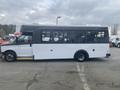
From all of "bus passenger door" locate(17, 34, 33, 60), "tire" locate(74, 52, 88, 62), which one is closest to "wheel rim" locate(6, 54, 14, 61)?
"bus passenger door" locate(17, 34, 33, 60)

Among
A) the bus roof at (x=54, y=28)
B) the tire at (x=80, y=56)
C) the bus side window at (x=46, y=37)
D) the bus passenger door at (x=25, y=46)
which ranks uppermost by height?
the bus roof at (x=54, y=28)

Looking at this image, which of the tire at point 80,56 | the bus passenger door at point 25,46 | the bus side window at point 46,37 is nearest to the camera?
the bus passenger door at point 25,46

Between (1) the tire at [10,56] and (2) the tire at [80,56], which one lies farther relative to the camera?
(2) the tire at [80,56]

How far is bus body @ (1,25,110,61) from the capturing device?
17.2 metres

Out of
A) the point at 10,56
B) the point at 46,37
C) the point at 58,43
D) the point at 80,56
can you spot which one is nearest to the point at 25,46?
the point at 10,56

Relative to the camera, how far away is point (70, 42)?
1758 centimetres

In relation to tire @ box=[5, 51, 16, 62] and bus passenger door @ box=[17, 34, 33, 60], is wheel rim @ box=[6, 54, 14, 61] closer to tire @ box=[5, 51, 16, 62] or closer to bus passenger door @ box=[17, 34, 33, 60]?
tire @ box=[5, 51, 16, 62]

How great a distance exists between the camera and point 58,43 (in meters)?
17.5

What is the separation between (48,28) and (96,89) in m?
9.47

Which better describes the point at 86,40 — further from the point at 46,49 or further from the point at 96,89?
the point at 96,89

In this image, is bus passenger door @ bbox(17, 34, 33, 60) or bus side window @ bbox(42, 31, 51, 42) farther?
bus side window @ bbox(42, 31, 51, 42)

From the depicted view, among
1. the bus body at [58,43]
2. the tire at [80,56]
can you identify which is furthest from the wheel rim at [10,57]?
the tire at [80,56]

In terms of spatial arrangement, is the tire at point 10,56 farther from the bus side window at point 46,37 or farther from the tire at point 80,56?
the tire at point 80,56

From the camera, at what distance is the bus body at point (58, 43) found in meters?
17.2
